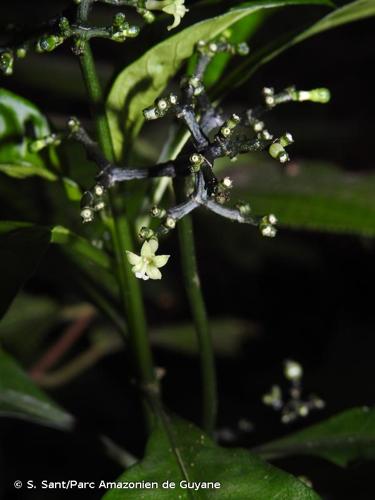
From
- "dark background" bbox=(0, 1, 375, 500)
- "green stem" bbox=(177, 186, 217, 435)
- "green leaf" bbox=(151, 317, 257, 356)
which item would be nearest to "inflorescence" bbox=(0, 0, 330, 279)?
"green stem" bbox=(177, 186, 217, 435)

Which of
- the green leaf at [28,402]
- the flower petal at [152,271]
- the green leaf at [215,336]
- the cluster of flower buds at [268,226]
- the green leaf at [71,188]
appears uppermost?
the green leaf at [71,188]

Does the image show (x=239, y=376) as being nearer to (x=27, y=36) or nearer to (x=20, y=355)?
(x=20, y=355)

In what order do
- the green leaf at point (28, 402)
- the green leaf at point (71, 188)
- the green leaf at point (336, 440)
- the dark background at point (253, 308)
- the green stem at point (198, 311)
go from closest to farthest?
1. the green stem at point (198, 311)
2. the green leaf at point (71, 188)
3. the green leaf at point (336, 440)
4. the green leaf at point (28, 402)
5. the dark background at point (253, 308)

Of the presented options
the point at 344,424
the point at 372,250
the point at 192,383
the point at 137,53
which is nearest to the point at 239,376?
the point at 192,383

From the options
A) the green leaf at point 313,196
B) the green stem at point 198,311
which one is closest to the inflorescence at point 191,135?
the green stem at point 198,311

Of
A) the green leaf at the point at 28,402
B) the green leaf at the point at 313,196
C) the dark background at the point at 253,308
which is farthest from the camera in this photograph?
the dark background at the point at 253,308

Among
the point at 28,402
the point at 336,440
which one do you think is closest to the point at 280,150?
the point at 336,440

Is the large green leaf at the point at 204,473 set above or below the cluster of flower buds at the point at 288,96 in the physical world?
below

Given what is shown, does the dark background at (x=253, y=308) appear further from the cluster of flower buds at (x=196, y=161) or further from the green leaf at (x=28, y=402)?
the cluster of flower buds at (x=196, y=161)

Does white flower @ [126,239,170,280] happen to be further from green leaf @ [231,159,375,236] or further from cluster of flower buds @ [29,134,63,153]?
green leaf @ [231,159,375,236]
